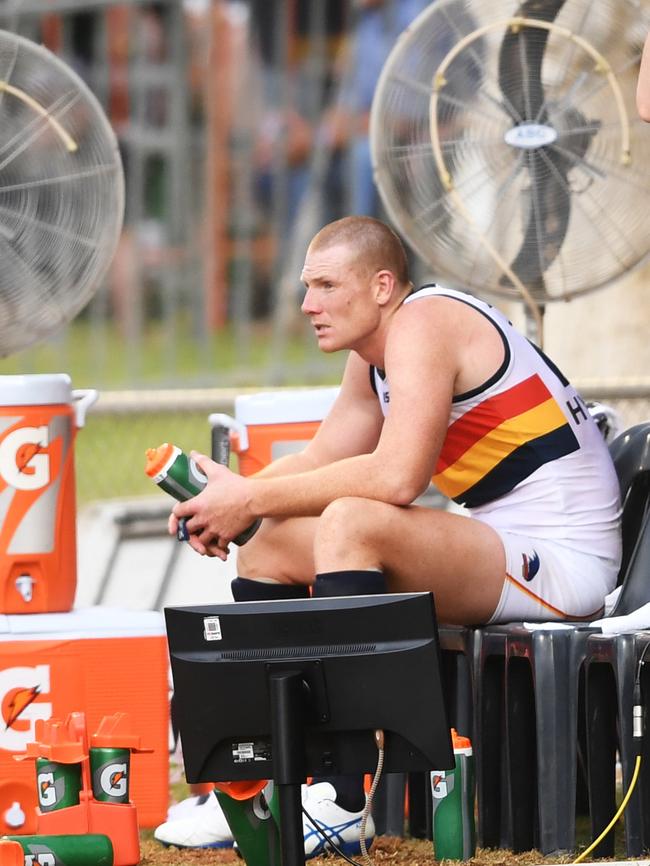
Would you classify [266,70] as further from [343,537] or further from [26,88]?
[343,537]

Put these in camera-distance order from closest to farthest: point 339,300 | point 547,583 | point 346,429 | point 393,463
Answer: point 393,463, point 547,583, point 339,300, point 346,429

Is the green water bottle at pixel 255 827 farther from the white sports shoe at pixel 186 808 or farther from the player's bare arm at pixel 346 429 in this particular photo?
the player's bare arm at pixel 346 429

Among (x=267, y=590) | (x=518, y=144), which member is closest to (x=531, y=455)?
(x=267, y=590)

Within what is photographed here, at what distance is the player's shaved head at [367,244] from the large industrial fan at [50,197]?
0.75 meters

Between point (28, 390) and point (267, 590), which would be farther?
point (28, 390)

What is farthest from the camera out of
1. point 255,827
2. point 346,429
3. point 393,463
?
point 346,429

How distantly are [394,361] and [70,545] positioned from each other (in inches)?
41.3

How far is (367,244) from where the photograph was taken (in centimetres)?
381

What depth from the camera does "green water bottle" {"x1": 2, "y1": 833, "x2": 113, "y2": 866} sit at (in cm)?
315

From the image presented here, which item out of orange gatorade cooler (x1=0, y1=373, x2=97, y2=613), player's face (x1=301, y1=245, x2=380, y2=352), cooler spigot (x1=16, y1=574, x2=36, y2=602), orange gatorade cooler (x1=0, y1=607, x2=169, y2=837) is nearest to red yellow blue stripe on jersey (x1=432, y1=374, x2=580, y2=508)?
player's face (x1=301, y1=245, x2=380, y2=352)

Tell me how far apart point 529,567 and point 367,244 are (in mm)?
814

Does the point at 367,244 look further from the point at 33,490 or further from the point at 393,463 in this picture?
the point at 33,490

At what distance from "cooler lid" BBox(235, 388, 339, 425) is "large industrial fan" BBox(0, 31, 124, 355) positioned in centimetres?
52

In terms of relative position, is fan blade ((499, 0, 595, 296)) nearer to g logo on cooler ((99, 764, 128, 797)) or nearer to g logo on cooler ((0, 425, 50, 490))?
g logo on cooler ((0, 425, 50, 490))
